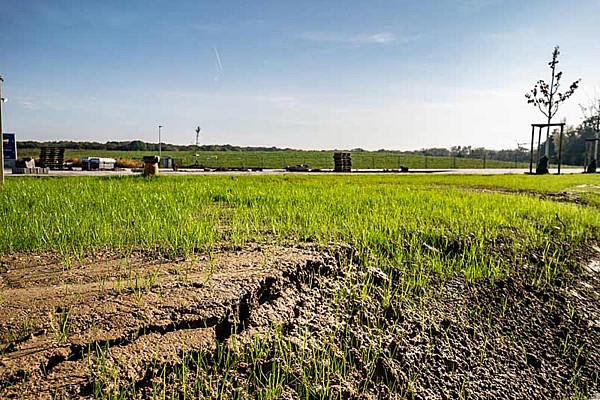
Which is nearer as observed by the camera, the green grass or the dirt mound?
Result: the dirt mound

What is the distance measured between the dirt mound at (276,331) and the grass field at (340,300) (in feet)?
0.04

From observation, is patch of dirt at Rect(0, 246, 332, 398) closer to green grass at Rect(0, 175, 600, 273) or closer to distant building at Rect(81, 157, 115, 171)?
green grass at Rect(0, 175, 600, 273)

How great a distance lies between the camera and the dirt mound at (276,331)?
96.0 inches

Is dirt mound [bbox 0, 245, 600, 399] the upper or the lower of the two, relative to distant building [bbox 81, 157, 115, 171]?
lower

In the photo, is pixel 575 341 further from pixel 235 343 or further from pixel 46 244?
pixel 46 244

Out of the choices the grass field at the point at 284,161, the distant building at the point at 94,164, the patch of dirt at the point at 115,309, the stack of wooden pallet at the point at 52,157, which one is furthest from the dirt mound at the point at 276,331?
the grass field at the point at 284,161

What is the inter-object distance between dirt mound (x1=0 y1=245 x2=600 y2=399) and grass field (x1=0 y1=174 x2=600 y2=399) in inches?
0.5

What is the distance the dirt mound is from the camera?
8.00ft

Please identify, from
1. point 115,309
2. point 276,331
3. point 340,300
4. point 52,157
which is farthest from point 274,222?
point 52,157

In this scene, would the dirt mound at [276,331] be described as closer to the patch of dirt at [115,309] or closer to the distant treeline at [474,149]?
the patch of dirt at [115,309]

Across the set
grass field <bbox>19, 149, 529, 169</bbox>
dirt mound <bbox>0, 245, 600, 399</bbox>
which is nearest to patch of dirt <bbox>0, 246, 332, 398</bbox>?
dirt mound <bbox>0, 245, 600, 399</bbox>

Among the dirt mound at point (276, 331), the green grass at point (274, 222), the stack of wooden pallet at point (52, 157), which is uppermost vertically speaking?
the stack of wooden pallet at point (52, 157)

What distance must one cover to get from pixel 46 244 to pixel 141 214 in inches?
63.9

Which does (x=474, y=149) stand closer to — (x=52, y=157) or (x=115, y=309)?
(x=52, y=157)
